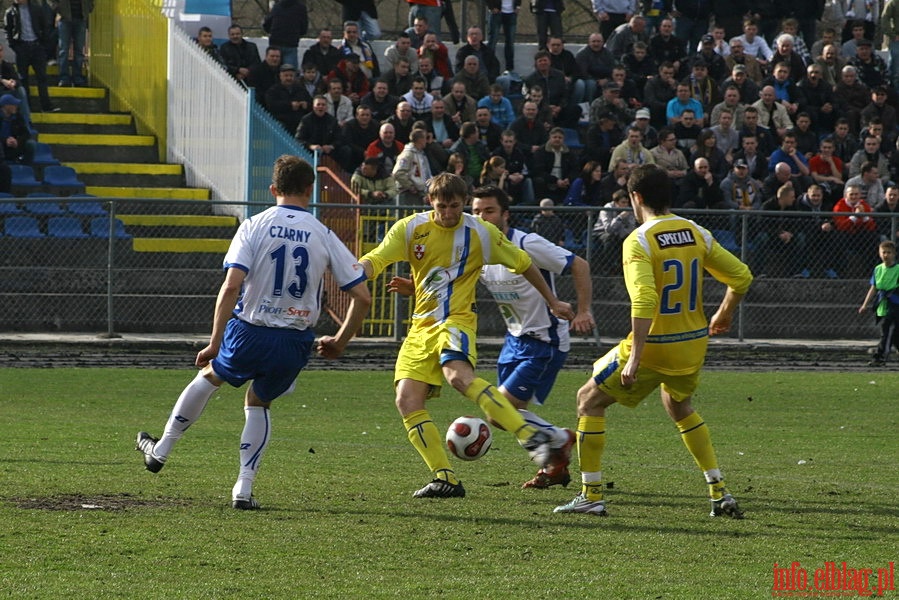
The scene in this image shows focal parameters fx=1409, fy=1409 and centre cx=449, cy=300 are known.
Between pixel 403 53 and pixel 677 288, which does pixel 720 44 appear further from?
pixel 677 288

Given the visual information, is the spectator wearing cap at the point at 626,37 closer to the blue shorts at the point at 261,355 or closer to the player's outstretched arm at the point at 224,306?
the blue shorts at the point at 261,355

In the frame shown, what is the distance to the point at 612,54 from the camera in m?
24.0

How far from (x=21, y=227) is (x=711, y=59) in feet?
37.7

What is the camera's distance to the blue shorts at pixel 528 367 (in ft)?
29.2

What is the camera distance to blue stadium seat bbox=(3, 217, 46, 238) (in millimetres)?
18219

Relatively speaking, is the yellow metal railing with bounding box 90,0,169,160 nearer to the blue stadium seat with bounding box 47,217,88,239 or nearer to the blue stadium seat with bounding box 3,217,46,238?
the blue stadium seat with bounding box 47,217,88,239

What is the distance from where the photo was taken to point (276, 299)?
7246 mm

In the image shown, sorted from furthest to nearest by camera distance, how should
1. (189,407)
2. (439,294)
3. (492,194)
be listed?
(492,194) → (439,294) → (189,407)

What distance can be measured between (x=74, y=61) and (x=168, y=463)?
1691cm

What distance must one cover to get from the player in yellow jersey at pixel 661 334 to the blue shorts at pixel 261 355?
60.7 inches

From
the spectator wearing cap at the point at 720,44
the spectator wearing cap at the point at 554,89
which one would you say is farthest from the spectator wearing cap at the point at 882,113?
the spectator wearing cap at the point at 554,89

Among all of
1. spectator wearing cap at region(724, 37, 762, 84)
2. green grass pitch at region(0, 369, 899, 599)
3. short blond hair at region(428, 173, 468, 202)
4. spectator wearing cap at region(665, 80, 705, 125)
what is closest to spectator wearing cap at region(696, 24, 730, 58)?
spectator wearing cap at region(724, 37, 762, 84)

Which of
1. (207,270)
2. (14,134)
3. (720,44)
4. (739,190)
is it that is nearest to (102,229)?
(207,270)

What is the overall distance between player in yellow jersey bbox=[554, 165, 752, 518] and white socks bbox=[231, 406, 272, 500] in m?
1.61
